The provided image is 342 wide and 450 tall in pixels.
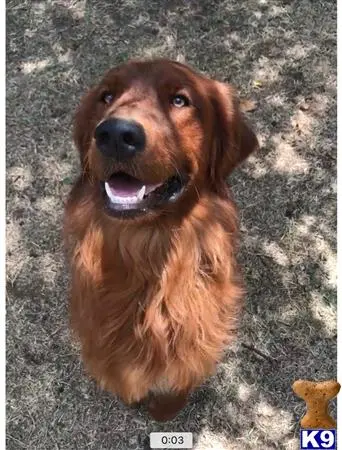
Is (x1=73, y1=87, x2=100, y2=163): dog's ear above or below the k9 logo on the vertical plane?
above

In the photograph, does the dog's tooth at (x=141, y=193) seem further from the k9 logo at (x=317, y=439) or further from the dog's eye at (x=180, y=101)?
the k9 logo at (x=317, y=439)

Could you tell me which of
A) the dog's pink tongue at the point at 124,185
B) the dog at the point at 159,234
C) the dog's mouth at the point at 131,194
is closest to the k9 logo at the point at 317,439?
the dog at the point at 159,234

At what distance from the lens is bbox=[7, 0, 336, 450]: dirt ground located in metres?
3.65

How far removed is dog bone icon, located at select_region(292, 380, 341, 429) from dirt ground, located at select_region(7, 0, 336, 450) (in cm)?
11

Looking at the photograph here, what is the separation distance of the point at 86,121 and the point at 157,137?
25.9 inches

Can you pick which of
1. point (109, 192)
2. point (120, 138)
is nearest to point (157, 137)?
point (120, 138)

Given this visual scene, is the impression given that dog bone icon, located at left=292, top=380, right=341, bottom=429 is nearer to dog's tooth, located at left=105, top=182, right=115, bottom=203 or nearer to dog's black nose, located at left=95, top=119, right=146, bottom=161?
dog's tooth, located at left=105, top=182, right=115, bottom=203

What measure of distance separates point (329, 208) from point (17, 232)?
2.16m

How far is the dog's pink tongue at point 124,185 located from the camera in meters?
2.44

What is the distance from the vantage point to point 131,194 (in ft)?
7.98

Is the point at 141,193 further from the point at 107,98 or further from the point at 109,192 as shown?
the point at 107,98

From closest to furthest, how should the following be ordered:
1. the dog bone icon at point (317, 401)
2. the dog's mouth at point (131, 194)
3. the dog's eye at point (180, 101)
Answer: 1. the dog's mouth at point (131, 194)
2. the dog's eye at point (180, 101)
3. the dog bone icon at point (317, 401)
